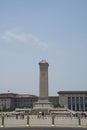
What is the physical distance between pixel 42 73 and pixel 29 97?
6130cm

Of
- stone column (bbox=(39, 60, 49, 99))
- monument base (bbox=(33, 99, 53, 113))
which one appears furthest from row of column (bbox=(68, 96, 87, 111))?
stone column (bbox=(39, 60, 49, 99))

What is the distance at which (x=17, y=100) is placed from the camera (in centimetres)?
14012

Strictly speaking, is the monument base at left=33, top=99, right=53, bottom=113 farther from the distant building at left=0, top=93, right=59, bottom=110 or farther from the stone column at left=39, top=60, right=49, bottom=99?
the distant building at left=0, top=93, right=59, bottom=110

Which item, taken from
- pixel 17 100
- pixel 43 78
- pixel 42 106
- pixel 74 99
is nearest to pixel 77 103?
pixel 74 99

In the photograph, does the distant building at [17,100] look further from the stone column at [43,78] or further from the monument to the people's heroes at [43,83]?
the stone column at [43,78]

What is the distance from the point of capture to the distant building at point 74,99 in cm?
12260

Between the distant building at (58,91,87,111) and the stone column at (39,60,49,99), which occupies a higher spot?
the stone column at (39,60,49,99)

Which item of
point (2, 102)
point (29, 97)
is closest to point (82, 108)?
point (29, 97)

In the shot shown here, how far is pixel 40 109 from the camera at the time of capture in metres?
Answer: 76.1

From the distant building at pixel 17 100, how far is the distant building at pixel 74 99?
10460 mm

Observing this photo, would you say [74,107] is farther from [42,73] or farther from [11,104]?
[42,73]

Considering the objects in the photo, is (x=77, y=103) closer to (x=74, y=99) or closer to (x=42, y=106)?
(x=74, y=99)

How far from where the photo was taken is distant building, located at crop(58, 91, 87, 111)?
402 ft

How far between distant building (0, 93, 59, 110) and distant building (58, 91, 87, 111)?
1046 centimetres
